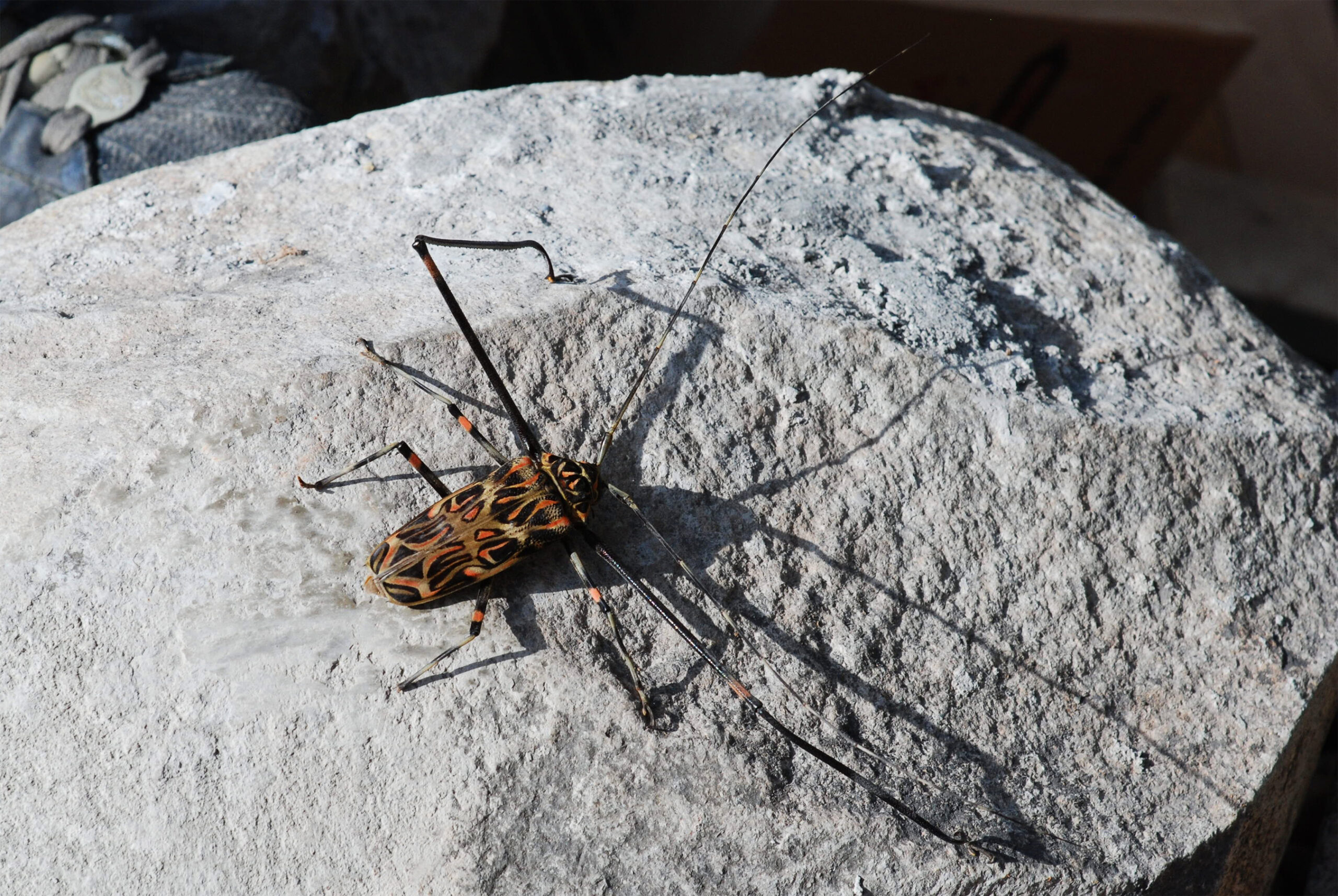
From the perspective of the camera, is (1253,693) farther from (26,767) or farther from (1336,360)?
(1336,360)

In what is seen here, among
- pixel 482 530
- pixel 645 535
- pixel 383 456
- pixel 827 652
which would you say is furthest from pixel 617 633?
pixel 383 456

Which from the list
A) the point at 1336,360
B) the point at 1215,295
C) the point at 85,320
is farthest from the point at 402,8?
the point at 1336,360

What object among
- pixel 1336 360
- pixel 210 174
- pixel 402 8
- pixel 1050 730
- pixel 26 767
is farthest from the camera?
pixel 1336 360

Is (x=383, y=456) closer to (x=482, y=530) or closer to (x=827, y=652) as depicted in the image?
(x=482, y=530)

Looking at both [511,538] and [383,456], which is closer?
[511,538]

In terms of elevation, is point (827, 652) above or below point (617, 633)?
above

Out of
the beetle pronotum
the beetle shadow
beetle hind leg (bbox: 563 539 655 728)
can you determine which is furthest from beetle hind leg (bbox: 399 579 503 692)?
the beetle shadow
